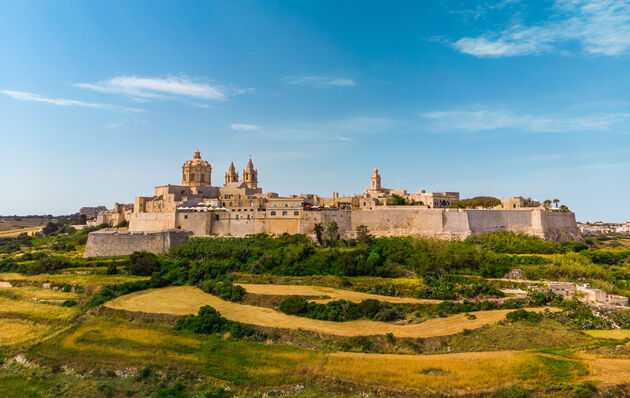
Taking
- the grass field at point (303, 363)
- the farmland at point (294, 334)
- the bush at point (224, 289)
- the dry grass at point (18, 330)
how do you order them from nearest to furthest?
1. the grass field at point (303, 363)
2. the farmland at point (294, 334)
3. the dry grass at point (18, 330)
4. the bush at point (224, 289)

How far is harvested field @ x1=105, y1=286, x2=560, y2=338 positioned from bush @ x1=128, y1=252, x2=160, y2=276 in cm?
444

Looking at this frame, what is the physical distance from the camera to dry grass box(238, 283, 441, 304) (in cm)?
2483

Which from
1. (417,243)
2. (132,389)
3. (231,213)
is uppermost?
(231,213)

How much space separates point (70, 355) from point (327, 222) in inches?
897

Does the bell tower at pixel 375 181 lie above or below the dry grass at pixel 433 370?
above

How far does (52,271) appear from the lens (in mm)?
33188

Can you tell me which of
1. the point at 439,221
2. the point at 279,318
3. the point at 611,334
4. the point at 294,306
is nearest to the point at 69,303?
the point at 279,318

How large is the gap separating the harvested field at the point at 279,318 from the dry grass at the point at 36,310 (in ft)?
6.88

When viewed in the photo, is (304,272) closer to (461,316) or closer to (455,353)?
(461,316)

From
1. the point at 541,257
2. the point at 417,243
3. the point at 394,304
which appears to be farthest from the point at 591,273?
the point at 394,304

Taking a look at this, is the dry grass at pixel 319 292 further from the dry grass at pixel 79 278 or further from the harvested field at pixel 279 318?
the dry grass at pixel 79 278

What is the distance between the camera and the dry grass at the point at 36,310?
23.8 metres

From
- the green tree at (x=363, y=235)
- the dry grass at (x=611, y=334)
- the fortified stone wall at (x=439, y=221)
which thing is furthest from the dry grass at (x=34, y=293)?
the dry grass at (x=611, y=334)

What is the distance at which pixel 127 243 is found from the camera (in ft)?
124
